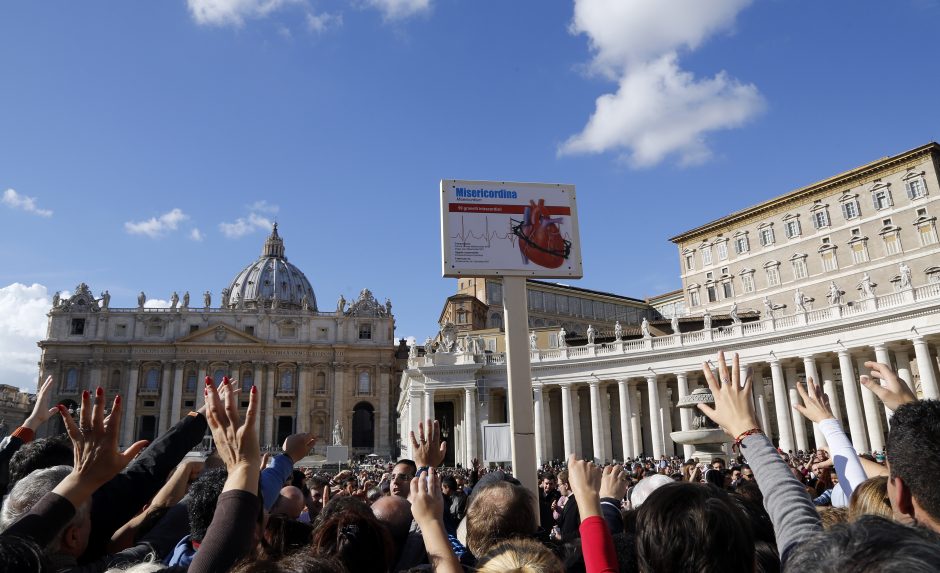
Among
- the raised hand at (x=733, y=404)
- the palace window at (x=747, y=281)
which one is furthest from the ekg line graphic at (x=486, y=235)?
the palace window at (x=747, y=281)

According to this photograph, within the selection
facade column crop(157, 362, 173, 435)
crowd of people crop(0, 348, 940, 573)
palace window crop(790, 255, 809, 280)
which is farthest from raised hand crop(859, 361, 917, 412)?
facade column crop(157, 362, 173, 435)

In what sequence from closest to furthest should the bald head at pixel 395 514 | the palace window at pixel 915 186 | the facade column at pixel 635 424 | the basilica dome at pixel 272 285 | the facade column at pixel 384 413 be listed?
the bald head at pixel 395 514, the facade column at pixel 635 424, the palace window at pixel 915 186, the facade column at pixel 384 413, the basilica dome at pixel 272 285

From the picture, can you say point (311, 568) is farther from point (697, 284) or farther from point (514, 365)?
point (697, 284)

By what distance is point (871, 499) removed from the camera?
415 cm

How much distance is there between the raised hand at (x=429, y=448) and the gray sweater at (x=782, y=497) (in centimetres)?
324

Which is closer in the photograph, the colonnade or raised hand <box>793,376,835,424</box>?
raised hand <box>793,376,835,424</box>

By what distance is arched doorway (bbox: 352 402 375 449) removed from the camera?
307 feet

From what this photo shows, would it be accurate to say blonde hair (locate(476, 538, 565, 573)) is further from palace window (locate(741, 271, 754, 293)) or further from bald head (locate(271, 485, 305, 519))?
palace window (locate(741, 271, 754, 293))

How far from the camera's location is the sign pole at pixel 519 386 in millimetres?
10500

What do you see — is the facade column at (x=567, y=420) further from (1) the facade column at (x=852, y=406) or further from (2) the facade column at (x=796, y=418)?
(1) the facade column at (x=852, y=406)

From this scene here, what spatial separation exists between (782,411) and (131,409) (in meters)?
81.9

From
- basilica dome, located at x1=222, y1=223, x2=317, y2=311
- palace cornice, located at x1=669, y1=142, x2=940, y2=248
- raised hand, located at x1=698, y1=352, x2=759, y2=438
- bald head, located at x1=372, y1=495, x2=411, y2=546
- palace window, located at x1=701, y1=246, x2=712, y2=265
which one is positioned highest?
basilica dome, located at x1=222, y1=223, x2=317, y2=311

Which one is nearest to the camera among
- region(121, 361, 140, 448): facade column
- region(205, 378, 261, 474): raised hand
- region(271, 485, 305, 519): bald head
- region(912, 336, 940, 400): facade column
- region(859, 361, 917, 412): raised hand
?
region(205, 378, 261, 474): raised hand

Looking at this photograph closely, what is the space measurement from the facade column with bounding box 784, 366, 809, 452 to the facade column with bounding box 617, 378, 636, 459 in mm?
10748
